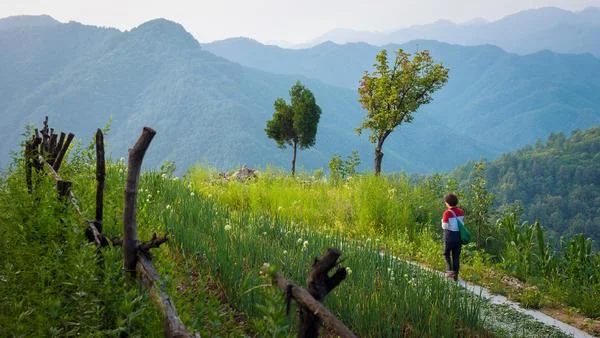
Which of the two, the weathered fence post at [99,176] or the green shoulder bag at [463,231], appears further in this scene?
the green shoulder bag at [463,231]

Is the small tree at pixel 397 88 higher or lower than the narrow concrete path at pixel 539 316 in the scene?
Result: higher

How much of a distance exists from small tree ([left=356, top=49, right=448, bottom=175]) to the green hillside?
2115 inches

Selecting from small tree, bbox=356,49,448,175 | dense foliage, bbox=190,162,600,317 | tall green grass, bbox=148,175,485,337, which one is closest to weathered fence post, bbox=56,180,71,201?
tall green grass, bbox=148,175,485,337

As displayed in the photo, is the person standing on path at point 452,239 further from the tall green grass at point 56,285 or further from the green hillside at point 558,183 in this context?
the green hillside at point 558,183

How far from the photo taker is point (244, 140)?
156875 mm

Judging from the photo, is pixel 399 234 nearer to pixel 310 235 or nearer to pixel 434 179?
pixel 310 235

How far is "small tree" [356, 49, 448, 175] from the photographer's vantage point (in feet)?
64.4

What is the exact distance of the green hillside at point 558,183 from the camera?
233ft

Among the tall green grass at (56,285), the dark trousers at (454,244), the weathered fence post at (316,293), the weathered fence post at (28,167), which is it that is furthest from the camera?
the dark trousers at (454,244)

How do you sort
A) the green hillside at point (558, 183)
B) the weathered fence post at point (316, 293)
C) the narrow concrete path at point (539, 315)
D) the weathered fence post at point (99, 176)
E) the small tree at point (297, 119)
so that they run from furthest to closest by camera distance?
the green hillside at point (558, 183) → the small tree at point (297, 119) → the narrow concrete path at point (539, 315) → the weathered fence post at point (99, 176) → the weathered fence post at point (316, 293)

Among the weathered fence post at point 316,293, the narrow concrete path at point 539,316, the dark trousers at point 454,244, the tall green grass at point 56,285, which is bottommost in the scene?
the narrow concrete path at point 539,316

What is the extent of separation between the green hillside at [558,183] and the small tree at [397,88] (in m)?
53.7

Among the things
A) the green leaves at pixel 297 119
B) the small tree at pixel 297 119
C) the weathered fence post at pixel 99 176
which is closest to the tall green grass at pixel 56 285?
the weathered fence post at pixel 99 176

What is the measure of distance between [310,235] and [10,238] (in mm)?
4288
